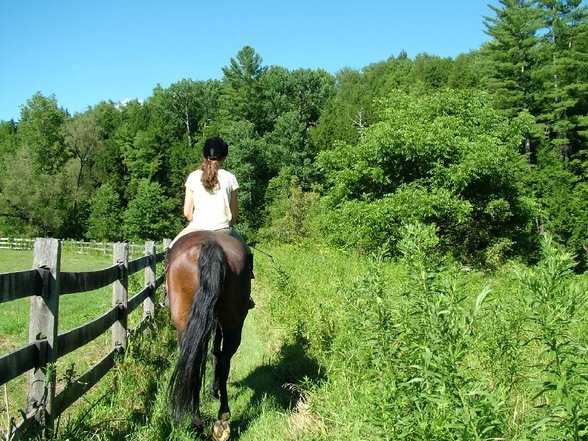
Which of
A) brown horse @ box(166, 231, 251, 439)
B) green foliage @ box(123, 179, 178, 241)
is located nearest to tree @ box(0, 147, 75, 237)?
green foliage @ box(123, 179, 178, 241)

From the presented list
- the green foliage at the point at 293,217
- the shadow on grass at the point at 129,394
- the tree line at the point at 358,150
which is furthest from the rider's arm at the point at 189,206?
the green foliage at the point at 293,217

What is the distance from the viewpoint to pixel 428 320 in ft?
8.04

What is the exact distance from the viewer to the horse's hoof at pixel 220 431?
4.07 metres

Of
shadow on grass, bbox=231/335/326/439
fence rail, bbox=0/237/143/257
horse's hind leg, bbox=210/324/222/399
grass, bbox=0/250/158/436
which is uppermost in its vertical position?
horse's hind leg, bbox=210/324/222/399

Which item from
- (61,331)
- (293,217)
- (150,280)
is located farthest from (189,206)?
(293,217)

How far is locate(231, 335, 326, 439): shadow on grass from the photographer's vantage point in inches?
182

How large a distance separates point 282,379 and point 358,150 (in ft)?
78.4

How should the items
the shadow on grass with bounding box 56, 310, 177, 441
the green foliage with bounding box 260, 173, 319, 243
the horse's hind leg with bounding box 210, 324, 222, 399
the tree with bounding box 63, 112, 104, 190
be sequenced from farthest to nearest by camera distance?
the tree with bounding box 63, 112, 104, 190 → the green foliage with bounding box 260, 173, 319, 243 → the horse's hind leg with bounding box 210, 324, 222, 399 → the shadow on grass with bounding box 56, 310, 177, 441

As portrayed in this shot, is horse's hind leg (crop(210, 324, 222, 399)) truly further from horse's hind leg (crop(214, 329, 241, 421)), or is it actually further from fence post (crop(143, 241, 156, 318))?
fence post (crop(143, 241, 156, 318))

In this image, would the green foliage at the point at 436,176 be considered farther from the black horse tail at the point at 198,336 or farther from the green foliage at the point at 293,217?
the black horse tail at the point at 198,336

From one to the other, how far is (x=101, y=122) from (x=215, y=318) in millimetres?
74335

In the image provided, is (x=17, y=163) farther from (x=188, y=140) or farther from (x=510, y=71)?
(x=510, y=71)

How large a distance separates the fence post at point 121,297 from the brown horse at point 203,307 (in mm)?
1518

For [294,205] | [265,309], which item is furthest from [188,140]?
[265,309]
